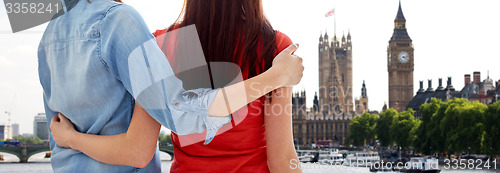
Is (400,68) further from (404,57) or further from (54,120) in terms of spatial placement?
(54,120)

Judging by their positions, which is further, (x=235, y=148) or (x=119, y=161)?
(x=235, y=148)

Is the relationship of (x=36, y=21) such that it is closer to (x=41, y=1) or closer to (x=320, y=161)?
(x=41, y=1)

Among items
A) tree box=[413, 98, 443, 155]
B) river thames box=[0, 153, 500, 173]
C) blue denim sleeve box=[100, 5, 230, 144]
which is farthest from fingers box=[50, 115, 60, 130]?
tree box=[413, 98, 443, 155]

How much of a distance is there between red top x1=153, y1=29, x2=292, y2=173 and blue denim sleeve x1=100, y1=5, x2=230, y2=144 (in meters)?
0.32

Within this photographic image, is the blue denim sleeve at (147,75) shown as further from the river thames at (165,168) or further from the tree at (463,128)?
the river thames at (165,168)

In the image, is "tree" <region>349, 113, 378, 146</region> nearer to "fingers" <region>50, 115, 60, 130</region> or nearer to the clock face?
the clock face

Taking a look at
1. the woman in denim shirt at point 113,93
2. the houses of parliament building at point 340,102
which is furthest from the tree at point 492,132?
the houses of parliament building at point 340,102

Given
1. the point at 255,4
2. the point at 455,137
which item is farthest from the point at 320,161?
the point at 255,4

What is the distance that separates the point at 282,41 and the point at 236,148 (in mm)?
294

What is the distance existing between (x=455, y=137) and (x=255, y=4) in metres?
29.3

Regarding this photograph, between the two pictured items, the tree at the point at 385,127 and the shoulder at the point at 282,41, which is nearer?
the shoulder at the point at 282,41

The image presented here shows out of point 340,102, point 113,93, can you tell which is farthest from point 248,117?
point 340,102

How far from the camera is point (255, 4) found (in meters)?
1.63

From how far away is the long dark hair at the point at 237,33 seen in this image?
5.19 ft
